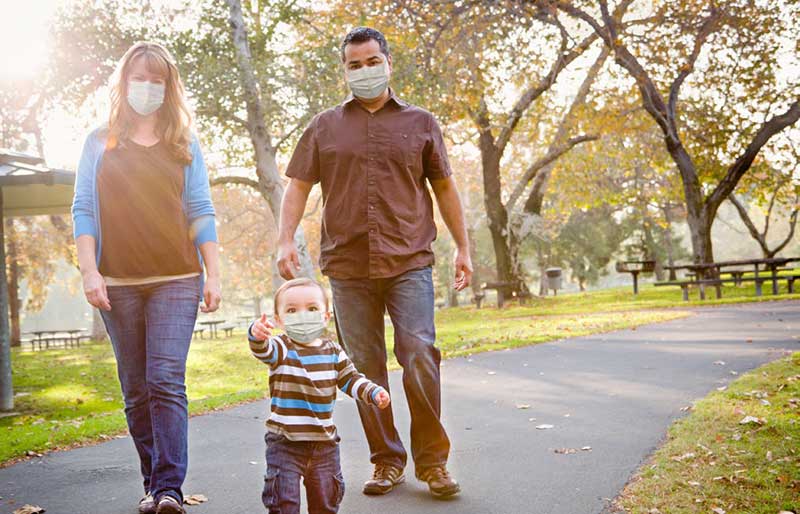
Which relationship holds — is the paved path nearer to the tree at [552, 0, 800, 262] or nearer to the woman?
the woman

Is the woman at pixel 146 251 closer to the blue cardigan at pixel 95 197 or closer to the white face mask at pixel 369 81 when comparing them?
the blue cardigan at pixel 95 197

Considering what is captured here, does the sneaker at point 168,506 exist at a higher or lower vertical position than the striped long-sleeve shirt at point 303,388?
lower

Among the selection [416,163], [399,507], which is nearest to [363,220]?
[416,163]

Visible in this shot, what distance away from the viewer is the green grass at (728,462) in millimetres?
3545

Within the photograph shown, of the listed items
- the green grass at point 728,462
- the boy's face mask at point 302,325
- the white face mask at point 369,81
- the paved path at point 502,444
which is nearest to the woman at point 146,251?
the paved path at point 502,444

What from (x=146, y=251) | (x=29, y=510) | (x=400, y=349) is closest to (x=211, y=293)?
(x=146, y=251)

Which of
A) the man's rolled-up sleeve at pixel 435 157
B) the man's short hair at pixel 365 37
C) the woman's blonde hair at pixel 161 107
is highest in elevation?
the man's short hair at pixel 365 37

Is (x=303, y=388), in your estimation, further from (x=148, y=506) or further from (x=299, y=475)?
(x=148, y=506)

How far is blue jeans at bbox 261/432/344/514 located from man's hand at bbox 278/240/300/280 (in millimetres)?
999

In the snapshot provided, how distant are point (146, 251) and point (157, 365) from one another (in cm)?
54

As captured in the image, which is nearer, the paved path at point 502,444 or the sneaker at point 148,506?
the sneaker at point 148,506

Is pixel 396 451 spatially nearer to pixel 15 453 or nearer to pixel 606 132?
pixel 15 453

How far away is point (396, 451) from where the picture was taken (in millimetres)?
4055

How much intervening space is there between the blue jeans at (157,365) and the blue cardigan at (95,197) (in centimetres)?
27
